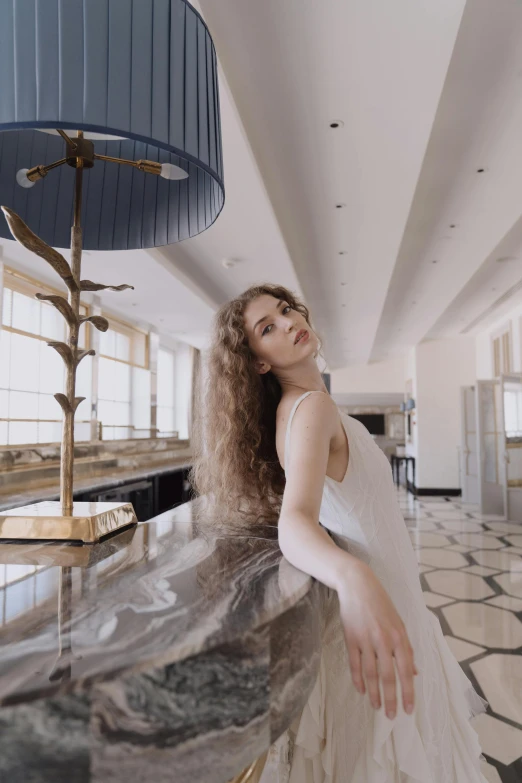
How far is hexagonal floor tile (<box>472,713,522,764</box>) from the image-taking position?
6.44 ft

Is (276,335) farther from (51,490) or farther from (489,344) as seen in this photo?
(489,344)

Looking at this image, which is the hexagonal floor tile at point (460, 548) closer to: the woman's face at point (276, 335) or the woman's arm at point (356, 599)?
the woman's face at point (276, 335)

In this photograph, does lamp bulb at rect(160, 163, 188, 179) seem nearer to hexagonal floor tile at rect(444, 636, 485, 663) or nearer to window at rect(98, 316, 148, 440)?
hexagonal floor tile at rect(444, 636, 485, 663)

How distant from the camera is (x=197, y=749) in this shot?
15.6 inches

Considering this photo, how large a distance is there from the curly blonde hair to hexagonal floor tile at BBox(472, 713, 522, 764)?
1.65 m

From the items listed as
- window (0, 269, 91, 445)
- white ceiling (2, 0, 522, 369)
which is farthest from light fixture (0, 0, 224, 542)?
window (0, 269, 91, 445)

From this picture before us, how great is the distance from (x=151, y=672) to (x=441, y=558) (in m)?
5.26

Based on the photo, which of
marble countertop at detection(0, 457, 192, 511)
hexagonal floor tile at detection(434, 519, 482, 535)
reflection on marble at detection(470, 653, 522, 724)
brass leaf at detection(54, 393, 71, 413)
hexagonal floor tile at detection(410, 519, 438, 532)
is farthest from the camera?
hexagonal floor tile at detection(410, 519, 438, 532)

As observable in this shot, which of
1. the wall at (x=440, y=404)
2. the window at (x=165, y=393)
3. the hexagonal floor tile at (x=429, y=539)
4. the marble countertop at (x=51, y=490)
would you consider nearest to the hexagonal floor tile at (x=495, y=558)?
the hexagonal floor tile at (x=429, y=539)

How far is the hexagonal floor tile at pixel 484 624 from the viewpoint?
3.07m

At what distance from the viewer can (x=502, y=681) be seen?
8.38 ft

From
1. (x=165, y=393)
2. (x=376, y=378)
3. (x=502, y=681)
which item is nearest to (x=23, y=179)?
(x=502, y=681)

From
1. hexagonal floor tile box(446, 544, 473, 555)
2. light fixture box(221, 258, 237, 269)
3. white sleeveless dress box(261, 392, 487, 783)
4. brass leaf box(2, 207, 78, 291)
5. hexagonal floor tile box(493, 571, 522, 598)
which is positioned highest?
light fixture box(221, 258, 237, 269)

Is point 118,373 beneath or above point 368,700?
above
